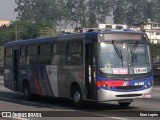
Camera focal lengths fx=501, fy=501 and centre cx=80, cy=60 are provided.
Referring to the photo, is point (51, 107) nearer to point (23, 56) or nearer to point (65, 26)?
point (23, 56)

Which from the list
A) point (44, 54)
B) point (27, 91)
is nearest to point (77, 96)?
point (44, 54)

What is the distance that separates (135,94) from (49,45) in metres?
4.57

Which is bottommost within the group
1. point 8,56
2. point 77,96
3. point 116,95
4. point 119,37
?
point 77,96

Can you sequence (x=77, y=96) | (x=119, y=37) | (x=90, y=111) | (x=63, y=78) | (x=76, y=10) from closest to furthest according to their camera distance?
(x=90, y=111) < (x=119, y=37) < (x=77, y=96) < (x=63, y=78) < (x=76, y=10)

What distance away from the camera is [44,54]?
1928 centimetres

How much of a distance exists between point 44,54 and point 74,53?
9.03 ft

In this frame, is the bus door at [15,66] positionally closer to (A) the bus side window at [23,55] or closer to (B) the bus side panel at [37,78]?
(A) the bus side window at [23,55]

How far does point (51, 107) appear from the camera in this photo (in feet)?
56.9

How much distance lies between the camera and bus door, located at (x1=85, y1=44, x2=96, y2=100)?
51.1 ft

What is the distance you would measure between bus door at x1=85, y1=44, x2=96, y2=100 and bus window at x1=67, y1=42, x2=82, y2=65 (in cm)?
45

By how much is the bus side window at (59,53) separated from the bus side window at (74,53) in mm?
387

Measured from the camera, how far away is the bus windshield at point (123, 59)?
50.7 feet

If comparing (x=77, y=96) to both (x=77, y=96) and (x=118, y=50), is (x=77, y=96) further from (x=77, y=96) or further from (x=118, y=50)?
(x=118, y=50)

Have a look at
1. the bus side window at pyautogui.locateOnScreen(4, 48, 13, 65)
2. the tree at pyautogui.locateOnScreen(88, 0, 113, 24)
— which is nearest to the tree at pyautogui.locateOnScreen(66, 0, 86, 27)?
the tree at pyautogui.locateOnScreen(88, 0, 113, 24)
